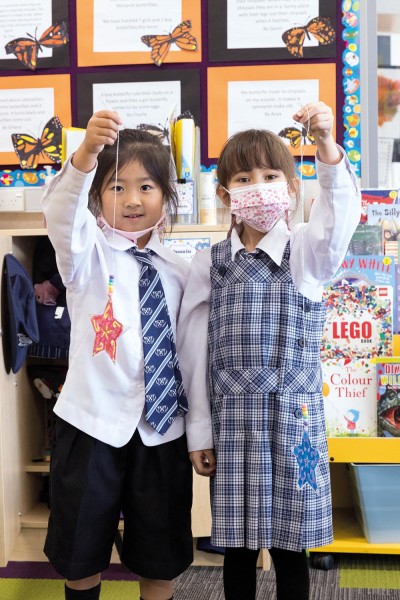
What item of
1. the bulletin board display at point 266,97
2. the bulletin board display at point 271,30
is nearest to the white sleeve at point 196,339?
the bulletin board display at point 266,97

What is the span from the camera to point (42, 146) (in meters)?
2.70

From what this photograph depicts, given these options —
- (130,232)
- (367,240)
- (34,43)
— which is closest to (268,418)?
(130,232)

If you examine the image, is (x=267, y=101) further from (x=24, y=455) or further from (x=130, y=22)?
(x=24, y=455)

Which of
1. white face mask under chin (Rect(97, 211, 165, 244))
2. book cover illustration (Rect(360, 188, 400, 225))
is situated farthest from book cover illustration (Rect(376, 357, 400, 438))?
white face mask under chin (Rect(97, 211, 165, 244))

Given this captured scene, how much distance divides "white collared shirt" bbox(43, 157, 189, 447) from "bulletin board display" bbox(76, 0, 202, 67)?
4.37ft

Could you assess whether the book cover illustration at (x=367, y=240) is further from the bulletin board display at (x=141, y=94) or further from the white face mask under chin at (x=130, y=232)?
the white face mask under chin at (x=130, y=232)

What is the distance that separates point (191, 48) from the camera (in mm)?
2631

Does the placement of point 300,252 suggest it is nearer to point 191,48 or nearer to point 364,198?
point 364,198

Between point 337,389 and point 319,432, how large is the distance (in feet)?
2.58

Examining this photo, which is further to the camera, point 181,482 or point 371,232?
point 371,232

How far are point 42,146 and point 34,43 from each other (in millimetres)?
362

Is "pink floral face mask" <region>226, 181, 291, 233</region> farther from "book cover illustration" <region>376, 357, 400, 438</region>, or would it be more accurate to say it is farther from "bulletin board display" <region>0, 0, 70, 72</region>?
"bulletin board display" <region>0, 0, 70, 72</region>

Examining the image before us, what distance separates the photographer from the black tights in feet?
4.90

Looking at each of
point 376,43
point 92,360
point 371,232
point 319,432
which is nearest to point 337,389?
point 371,232
